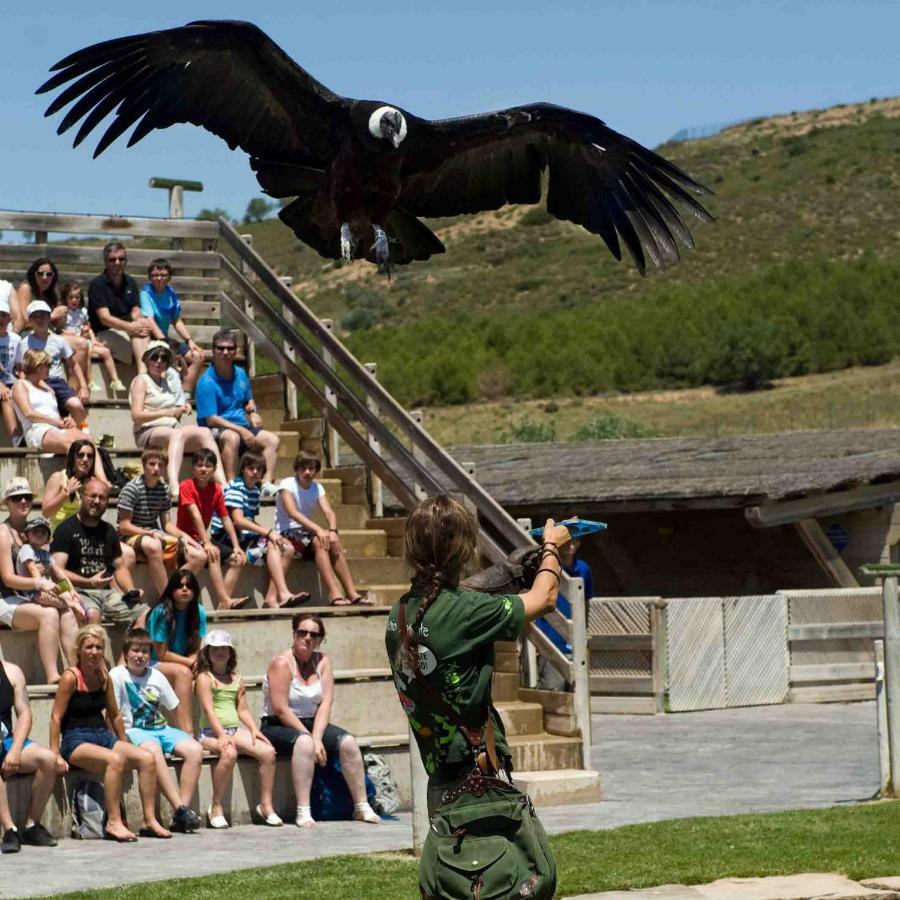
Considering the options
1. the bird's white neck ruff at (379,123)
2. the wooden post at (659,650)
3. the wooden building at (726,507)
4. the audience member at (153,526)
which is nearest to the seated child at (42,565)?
the audience member at (153,526)

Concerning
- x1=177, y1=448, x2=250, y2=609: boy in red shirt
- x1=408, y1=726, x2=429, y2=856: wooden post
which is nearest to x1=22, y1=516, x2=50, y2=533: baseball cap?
x1=177, y1=448, x2=250, y2=609: boy in red shirt

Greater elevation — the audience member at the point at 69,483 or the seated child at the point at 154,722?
the audience member at the point at 69,483

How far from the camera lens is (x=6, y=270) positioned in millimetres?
15727

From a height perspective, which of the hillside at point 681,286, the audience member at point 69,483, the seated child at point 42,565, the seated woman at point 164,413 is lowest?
the seated child at point 42,565

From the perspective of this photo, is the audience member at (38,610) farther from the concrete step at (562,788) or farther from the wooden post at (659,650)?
the wooden post at (659,650)

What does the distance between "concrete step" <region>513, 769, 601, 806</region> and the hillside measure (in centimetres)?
4254

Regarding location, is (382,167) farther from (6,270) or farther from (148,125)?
(6,270)

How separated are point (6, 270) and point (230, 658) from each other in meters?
5.92

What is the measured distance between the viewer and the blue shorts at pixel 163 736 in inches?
417

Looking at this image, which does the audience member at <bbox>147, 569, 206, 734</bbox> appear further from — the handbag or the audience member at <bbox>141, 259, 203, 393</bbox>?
the handbag

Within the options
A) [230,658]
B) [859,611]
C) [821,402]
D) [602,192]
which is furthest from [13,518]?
[821,402]

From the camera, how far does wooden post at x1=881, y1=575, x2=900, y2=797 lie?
439 inches

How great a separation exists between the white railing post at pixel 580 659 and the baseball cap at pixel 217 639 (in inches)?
101

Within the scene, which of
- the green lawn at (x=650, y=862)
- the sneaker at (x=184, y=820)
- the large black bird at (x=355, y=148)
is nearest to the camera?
the large black bird at (x=355, y=148)
